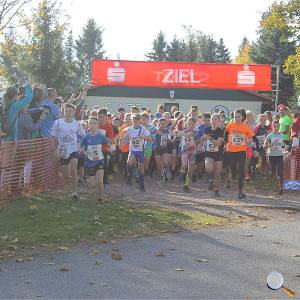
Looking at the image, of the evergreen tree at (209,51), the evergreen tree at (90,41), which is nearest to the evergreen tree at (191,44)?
the evergreen tree at (209,51)

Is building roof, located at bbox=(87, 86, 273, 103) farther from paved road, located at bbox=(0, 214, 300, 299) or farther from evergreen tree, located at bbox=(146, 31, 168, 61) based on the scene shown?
evergreen tree, located at bbox=(146, 31, 168, 61)

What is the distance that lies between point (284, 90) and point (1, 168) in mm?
48214

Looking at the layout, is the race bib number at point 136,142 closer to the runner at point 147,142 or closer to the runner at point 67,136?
the runner at point 147,142

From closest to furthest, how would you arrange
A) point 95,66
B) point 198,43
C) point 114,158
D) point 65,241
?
point 65,241
point 114,158
point 95,66
point 198,43

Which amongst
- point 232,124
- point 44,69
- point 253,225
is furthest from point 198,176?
point 44,69

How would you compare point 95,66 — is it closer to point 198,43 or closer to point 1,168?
point 1,168

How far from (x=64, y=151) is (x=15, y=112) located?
121cm

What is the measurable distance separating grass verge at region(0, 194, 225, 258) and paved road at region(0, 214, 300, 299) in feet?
1.63

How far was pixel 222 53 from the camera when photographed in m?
86.5

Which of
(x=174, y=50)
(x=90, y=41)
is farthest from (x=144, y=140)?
(x=90, y=41)

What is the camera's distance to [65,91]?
57.2 metres

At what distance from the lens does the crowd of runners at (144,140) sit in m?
10.8

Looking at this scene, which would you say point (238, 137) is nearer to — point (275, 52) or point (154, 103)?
point (154, 103)

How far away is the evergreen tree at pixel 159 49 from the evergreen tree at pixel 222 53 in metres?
8.35
